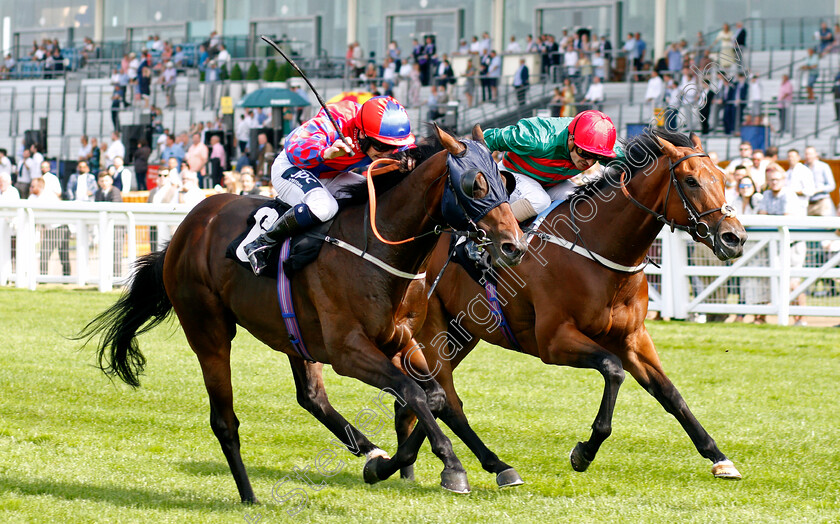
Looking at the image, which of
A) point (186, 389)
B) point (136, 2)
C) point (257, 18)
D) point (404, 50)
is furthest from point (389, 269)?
point (136, 2)

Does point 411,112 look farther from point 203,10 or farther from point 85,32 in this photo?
point 85,32

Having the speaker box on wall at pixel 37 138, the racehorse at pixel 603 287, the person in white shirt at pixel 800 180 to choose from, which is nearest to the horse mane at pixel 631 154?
the racehorse at pixel 603 287

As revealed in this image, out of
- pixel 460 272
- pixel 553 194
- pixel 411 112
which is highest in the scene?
pixel 411 112

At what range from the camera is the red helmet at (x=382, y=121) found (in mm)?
4609

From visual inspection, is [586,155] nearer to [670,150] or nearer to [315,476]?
[670,150]

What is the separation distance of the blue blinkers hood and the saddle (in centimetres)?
74

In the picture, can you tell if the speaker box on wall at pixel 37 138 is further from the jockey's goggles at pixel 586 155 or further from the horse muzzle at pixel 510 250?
the horse muzzle at pixel 510 250

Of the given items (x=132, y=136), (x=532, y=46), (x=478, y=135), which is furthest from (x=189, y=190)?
(x=532, y=46)

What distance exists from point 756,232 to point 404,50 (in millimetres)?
17258

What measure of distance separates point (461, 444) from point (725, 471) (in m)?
1.70

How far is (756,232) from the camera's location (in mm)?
10352

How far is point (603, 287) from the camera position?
16.9 ft

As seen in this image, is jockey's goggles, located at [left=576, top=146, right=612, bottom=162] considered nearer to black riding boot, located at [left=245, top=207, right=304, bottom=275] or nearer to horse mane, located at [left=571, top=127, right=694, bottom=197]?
horse mane, located at [left=571, top=127, right=694, bottom=197]

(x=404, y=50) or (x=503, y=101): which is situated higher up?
(x=404, y=50)
